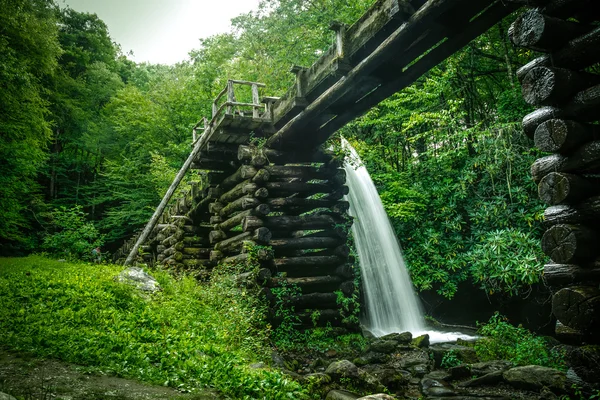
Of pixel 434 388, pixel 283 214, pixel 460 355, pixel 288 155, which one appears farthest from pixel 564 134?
pixel 283 214

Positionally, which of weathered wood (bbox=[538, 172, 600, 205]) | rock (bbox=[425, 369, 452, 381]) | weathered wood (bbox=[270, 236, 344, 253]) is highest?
weathered wood (bbox=[270, 236, 344, 253])

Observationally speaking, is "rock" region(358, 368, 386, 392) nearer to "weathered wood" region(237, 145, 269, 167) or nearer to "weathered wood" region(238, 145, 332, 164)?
"weathered wood" region(237, 145, 269, 167)

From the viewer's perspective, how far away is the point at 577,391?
Answer: 3574 mm

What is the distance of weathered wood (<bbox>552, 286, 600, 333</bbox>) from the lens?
3460 mm

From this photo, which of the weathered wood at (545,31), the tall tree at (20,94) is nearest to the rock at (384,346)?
the weathered wood at (545,31)

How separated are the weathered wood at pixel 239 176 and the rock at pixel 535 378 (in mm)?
6524

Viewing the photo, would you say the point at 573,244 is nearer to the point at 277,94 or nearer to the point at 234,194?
the point at 234,194

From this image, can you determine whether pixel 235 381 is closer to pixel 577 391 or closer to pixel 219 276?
pixel 577 391

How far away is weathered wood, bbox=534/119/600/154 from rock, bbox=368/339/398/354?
5.71m

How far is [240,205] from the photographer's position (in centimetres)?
991

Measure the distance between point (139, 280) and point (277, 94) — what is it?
11983 millimetres

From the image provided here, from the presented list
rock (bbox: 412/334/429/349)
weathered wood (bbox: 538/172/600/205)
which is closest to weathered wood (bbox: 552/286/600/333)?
weathered wood (bbox: 538/172/600/205)

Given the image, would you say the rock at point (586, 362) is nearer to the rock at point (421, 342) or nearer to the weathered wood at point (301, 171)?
the rock at point (421, 342)

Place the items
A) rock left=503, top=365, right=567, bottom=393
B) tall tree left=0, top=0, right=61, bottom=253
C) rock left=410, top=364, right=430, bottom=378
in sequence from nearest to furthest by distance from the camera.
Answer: rock left=503, top=365, right=567, bottom=393 → rock left=410, top=364, right=430, bottom=378 → tall tree left=0, top=0, right=61, bottom=253
